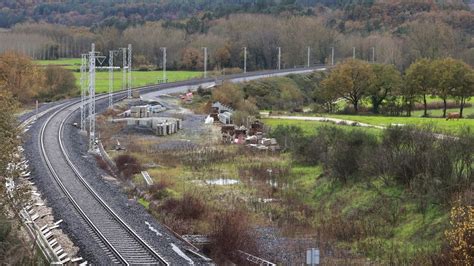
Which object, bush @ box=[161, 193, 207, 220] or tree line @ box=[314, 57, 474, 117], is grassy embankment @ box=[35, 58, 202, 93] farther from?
bush @ box=[161, 193, 207, 220]

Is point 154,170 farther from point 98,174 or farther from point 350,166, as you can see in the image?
point 350,166

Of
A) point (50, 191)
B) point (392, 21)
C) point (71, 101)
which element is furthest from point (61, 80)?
point (392, 21)

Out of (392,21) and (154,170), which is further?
(392,21)

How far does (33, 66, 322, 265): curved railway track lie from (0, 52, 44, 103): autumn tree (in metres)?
18.8

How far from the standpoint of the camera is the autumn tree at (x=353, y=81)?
2469 inches

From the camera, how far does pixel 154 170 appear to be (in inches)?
1432

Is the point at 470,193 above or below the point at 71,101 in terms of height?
above

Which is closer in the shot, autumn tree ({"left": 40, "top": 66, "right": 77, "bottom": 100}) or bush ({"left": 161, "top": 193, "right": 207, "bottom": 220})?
bush ({"left": 161, "top": 193, "right": 207, "bottom": 220})

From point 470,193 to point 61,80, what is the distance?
58789mm

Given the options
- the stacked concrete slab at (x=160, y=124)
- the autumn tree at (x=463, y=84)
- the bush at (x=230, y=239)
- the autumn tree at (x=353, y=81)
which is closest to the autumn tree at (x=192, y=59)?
the autumn tree at (x=353, y=81)

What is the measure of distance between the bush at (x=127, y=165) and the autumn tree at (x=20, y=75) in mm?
27978

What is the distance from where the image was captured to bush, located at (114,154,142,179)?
35.7m

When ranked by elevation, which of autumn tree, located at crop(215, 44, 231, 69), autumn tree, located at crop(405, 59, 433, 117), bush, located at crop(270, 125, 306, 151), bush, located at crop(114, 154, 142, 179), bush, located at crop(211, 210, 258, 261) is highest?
autumn tree, located at crop(405, 59, 433, 117)

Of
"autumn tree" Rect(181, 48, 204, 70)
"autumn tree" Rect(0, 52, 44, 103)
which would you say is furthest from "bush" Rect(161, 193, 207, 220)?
"autumn tree" Rect(181, 48, 204, 70)
